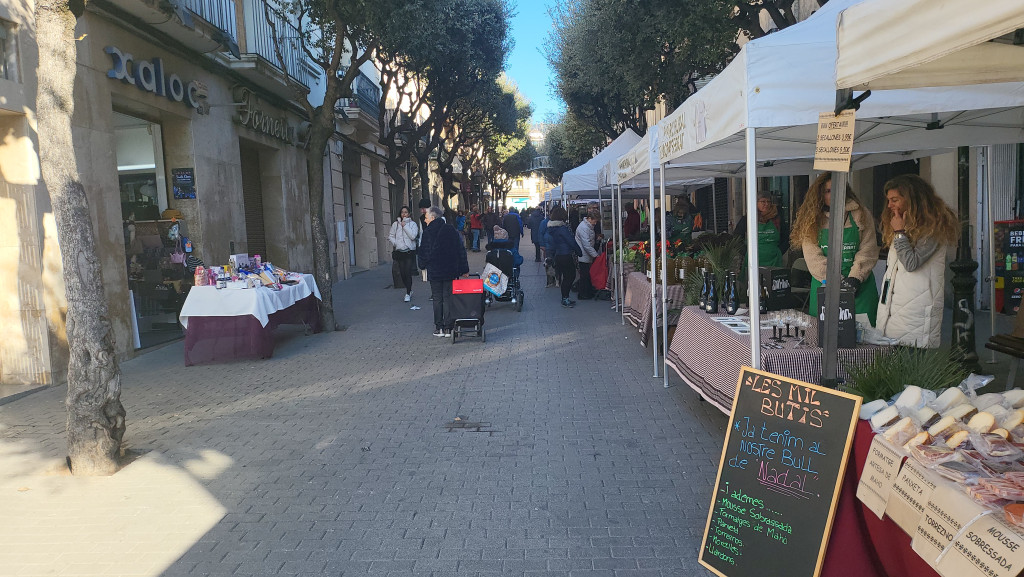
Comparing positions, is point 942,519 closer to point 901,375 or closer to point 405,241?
point 901,375

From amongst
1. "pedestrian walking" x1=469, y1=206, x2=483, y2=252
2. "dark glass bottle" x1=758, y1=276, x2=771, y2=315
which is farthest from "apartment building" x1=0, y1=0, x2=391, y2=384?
"pedestrian walking" x1=469, y1=206, x2=483, y2=252

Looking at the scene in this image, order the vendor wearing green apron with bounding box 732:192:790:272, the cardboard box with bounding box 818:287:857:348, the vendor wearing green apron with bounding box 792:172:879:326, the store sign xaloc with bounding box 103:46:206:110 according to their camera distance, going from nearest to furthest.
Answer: the cardboard box with bounding box 818:287:857:348, the vendor wearing green apron with bounding box 792:172:879:326, the vendor wearing green apron with bounding box 732:192:790:272, the store sign xaloc with bounding box 103:46:206:110

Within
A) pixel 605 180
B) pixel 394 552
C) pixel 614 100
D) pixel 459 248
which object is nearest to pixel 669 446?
pixel 394 552

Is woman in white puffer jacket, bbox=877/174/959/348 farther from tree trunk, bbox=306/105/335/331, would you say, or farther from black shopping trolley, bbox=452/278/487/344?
tree trunk, bbox=306/105/335/331

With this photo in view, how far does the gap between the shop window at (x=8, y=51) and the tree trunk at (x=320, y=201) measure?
363cm

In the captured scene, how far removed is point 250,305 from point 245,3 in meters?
7.22

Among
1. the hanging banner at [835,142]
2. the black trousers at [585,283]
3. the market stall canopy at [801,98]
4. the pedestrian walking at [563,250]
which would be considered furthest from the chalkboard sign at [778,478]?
the black trousers at [585,283]

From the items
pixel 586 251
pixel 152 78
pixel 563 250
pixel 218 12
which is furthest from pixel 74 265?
pixel 586 251

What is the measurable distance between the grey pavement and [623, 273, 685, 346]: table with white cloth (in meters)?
0.45

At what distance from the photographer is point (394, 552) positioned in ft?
11.4

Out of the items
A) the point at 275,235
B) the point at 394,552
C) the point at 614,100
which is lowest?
the point at 394,552

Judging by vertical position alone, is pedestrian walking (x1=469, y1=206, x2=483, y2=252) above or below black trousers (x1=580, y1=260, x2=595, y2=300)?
above

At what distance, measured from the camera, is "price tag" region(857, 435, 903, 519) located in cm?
Result: 238

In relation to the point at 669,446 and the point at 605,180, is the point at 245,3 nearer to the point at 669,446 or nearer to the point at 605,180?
the point at 605,180
